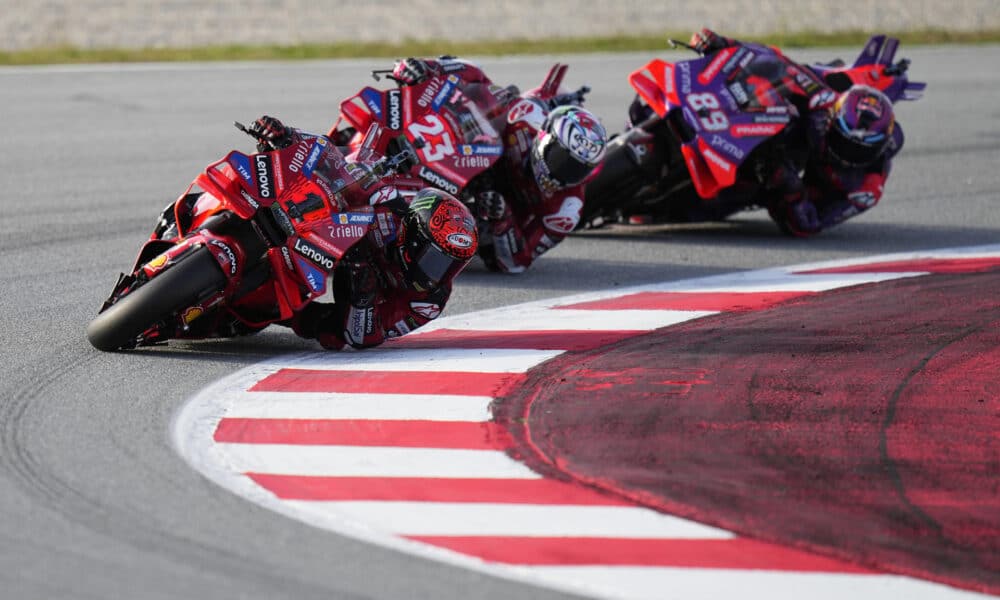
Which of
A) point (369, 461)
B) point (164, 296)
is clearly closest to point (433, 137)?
point (164, 296)

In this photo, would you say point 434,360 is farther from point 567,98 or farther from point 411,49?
point 411,49

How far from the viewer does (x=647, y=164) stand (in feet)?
37.3

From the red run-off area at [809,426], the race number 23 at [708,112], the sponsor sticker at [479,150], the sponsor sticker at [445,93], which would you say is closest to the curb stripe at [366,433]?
the red run-off area at [809,426]

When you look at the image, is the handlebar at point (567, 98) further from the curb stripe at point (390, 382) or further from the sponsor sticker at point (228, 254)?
the sponsor sticker at point (228, 254)

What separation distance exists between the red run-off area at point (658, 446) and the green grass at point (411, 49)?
14017 mm

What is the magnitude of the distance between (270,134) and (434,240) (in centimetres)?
101

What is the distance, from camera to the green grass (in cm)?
2154

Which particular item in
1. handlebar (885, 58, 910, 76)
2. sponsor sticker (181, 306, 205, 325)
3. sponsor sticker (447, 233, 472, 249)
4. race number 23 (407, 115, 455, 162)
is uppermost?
sponsor sticker (447, 233, 472, 249)

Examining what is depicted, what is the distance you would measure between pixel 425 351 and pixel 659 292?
2.34 metres

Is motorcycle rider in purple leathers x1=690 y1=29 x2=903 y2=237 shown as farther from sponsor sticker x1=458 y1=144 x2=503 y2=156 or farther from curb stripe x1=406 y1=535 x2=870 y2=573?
curb stripe x1=406 y1=535 x2=870 y2=573

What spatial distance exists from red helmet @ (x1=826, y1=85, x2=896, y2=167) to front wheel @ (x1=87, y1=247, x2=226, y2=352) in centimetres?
576

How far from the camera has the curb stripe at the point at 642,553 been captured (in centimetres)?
502

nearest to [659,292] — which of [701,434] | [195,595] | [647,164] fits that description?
[647,164]

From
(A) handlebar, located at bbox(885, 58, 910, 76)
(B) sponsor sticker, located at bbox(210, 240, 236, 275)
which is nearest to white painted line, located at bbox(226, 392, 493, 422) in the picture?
(B) sponsor sticker, located at bbox(210, 240, 236, 275)
